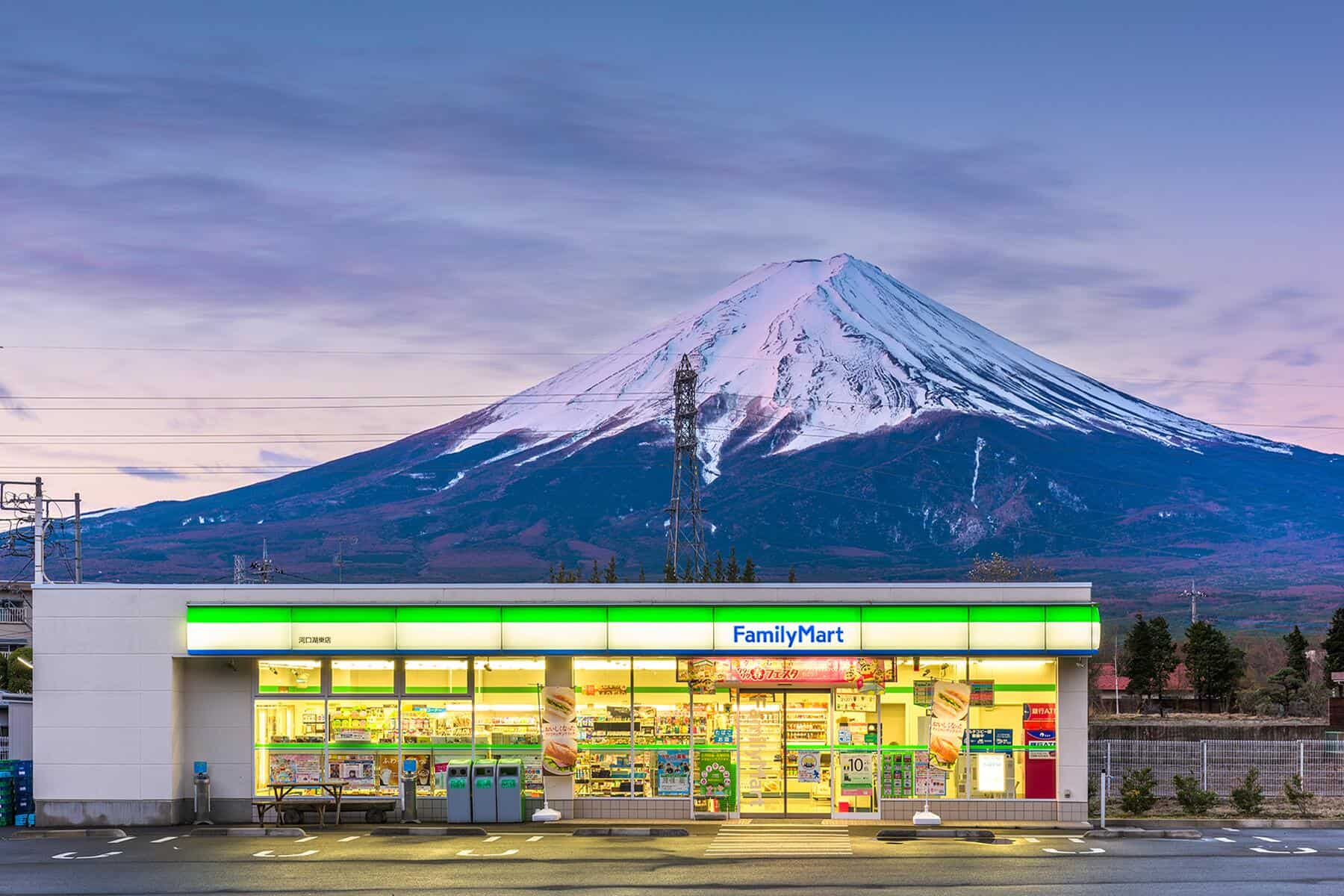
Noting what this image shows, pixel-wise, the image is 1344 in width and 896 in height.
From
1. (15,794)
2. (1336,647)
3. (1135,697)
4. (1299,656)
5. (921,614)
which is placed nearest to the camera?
(921,614)

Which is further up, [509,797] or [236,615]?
[236,615]

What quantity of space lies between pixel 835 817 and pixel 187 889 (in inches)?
511

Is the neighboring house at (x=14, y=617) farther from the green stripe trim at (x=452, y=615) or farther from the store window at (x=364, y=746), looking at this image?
the green stripe trim at (x=452, y=615)

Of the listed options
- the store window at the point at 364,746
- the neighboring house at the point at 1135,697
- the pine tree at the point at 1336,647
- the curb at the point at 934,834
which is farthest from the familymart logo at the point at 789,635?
the neighboring house at the point at 1135,697

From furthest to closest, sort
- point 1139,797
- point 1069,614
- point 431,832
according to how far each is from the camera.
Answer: point 1139,797, point 1069,614, point 431,832

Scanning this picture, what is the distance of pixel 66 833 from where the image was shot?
103 ft

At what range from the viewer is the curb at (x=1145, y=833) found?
30.8 metres

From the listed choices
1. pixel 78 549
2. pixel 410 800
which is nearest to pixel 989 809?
pixel 410 800

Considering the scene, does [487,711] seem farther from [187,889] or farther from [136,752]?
[187,889]

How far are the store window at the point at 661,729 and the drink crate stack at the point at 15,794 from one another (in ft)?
37.9

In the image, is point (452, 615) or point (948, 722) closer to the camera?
point (948, 722)

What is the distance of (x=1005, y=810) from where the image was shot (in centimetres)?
3241

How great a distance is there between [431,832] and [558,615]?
15.0 ft

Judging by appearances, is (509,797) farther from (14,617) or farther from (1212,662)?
(14,617)
